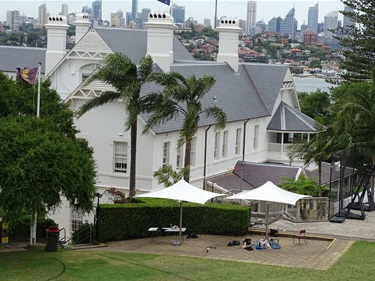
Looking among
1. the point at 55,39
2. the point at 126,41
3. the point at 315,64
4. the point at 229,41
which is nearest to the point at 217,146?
the point at 126,41

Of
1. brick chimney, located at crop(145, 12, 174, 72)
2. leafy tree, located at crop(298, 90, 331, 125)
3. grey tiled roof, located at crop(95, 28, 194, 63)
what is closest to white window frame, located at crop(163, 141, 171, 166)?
brick chimney, located at crop(145, 12, 174, 72)

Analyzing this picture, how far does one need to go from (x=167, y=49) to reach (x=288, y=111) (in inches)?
478

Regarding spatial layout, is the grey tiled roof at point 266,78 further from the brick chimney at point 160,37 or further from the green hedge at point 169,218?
the green hedge at point 169,218

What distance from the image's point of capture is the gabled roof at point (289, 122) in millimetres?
51250

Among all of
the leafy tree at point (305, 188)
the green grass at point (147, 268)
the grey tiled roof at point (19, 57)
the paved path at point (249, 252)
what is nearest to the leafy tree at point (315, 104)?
the grey tiled roof at point (19, 57)

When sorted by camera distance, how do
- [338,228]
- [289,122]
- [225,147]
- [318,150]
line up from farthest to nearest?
[289,122] < [225,147] < [318,150] < [338,228]

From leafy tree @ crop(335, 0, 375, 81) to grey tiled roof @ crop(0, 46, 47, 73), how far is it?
24.1 meters

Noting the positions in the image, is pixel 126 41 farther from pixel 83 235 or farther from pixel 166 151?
pixel 83 235

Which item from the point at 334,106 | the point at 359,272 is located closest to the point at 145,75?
the point at 334,106

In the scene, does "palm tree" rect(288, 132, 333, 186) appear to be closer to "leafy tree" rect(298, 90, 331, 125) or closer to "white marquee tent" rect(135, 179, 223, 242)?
"white marquee tent" rect(135, 179, 223, 242)

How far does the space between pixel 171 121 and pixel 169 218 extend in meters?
10.5

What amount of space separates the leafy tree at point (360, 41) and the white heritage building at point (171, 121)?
13826mm

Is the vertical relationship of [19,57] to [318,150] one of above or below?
above

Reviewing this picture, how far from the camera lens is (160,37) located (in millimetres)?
43281
